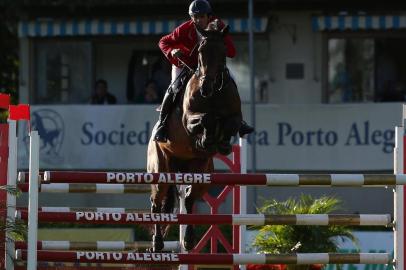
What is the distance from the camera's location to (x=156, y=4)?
18469mm

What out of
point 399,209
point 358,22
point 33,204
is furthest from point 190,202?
point 358,22

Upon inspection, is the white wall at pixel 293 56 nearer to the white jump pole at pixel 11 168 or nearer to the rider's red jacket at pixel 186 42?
the rider's red jacket at pixel 186 42

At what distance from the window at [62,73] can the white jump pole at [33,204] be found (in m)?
12.2

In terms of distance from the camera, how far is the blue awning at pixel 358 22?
57.6 feet

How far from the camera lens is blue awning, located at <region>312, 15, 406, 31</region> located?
691 inches

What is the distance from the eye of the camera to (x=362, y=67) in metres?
18.2

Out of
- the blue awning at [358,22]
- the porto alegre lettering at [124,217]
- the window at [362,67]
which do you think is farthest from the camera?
the window at [362,67]

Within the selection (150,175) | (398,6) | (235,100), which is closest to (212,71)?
(235,100)

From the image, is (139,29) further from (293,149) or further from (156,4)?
(293,149)

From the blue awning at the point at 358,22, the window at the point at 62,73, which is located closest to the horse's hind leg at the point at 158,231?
the blue awning at the point at 358,22

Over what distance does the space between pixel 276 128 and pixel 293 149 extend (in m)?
0.40

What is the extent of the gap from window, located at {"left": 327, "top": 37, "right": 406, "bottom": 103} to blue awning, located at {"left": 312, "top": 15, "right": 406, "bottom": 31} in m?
0.62

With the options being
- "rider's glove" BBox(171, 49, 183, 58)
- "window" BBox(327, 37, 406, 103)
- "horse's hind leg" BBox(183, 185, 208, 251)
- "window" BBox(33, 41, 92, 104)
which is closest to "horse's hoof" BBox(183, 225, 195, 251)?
"horse's hind leg" BBox(183, 185, 208, 251)

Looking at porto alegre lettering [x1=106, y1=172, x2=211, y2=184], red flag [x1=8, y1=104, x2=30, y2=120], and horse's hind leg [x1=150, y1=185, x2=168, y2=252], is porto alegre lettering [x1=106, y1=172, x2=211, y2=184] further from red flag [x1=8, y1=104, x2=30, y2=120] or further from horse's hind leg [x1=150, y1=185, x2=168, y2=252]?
horse's hind leg [x1=150, y1=185, x2=168, y2=252]
